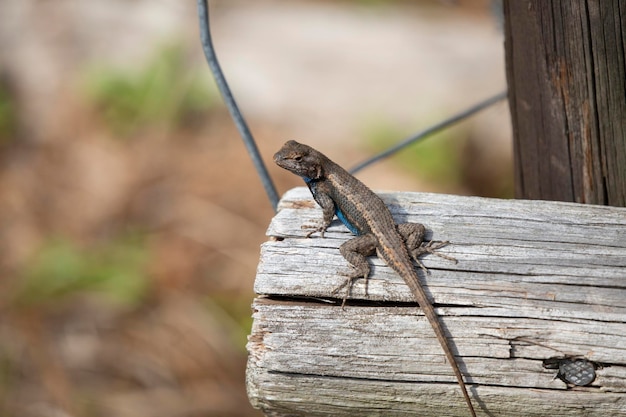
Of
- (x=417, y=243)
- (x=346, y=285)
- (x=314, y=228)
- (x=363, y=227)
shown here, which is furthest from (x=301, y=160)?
Result: (x=346, y=285)

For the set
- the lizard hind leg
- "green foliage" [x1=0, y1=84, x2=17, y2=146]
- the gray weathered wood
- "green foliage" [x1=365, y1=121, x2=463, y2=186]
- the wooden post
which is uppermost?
"green foliage" [x1=0, y1=84, x2=17, y2=146]

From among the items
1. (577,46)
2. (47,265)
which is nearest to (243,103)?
(47,265)

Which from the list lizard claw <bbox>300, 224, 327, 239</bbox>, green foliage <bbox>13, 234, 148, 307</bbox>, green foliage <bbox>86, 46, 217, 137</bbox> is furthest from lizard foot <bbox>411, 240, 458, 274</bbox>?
green foliage <bbox>86, 46, 217, 137</bbox>

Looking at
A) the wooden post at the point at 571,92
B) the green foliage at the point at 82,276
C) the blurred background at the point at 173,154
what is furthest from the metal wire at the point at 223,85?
the green foliage at the point at 82,276

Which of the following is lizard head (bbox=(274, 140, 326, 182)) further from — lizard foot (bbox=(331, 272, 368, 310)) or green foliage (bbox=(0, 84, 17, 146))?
green foliage (bbox=(0, 84, 17, 146))

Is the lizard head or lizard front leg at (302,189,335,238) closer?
lizard front leg at (302,189,335,238)

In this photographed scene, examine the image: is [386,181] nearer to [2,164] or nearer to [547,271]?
[2,164]

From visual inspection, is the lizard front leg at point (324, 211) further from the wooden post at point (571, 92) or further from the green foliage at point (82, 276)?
the green foliage at point (82, 276)
